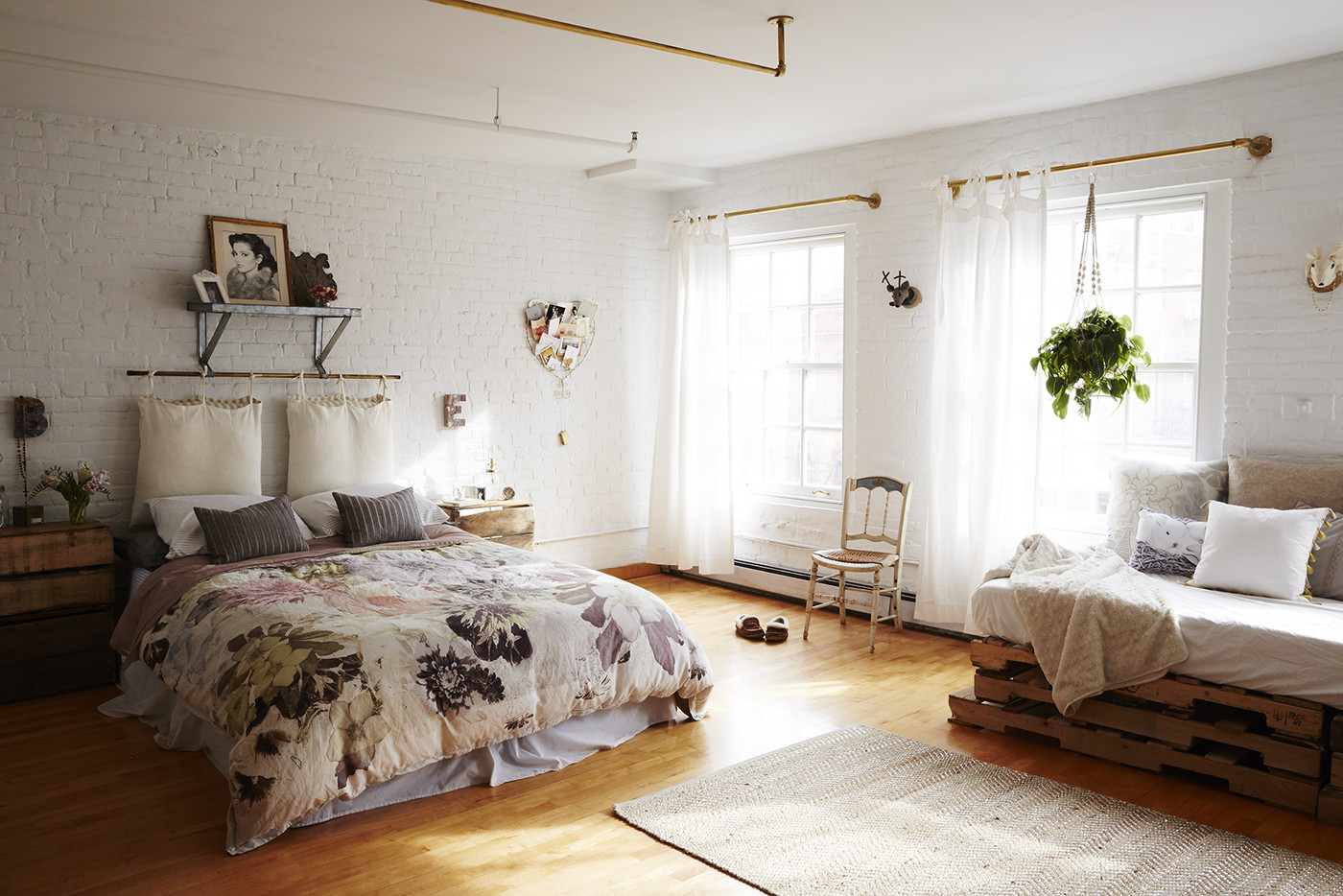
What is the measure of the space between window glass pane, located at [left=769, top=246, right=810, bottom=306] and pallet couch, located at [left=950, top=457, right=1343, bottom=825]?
8.45ft

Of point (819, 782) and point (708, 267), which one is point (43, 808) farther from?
point (708, 267)

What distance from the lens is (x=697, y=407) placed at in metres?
6.72

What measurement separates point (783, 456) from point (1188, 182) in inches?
117

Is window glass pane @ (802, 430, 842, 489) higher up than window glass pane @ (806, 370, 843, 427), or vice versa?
window glass pane @ (806, 370, 843, 427)

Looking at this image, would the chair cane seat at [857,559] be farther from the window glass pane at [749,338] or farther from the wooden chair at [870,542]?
the window glass pane at [749,338]

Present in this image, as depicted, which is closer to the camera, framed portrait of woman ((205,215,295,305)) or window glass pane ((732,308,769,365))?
framed portrait of woman ((205,215,295,305))

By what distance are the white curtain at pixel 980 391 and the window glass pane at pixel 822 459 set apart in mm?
940

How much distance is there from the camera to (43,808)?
3.31 meters

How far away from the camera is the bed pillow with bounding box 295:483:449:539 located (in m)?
5.08

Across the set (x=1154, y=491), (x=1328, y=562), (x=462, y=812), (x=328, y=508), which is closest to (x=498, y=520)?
(x=328, y=508)

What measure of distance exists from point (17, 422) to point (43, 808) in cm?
224

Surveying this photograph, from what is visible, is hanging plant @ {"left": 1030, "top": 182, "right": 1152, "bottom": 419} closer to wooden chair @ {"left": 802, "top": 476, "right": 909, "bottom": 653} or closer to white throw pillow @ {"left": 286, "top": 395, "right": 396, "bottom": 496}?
wooden chair @ {"left": 802, "top": 476, "right": 909, "bottom": 653}

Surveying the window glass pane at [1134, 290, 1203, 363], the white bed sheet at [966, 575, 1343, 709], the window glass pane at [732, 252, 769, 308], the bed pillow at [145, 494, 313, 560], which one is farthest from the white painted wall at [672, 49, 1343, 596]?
the bed pillow at [145, 494, 313, 560]

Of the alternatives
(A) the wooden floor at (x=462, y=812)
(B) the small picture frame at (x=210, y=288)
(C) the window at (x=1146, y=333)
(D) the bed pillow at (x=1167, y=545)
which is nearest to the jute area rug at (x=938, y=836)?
(A) the wooden floor at (x=462, y=812)
